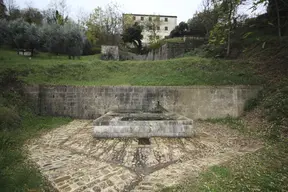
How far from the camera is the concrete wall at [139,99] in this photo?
299 inches

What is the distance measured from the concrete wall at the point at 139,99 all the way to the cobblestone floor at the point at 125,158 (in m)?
2.03

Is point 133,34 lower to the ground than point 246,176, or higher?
higher

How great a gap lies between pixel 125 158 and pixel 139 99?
4.33m

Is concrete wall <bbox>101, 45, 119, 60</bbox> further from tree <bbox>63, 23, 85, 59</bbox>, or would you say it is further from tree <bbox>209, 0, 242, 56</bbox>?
tree <bbox>209, 0, 242, 56</bbox>

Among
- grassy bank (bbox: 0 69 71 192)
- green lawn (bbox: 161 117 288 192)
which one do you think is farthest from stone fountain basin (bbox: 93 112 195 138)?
grassy bank (bbox: 0 69 71 192)

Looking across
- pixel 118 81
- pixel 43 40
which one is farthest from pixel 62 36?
pixel 118 81

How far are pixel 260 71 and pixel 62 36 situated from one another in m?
14.9

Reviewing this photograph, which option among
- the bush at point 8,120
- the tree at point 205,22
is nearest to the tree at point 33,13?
the tree at point 205,22

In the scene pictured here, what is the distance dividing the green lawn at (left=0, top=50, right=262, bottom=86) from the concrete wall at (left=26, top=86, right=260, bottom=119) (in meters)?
0.70

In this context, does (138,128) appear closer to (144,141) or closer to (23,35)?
(144,141)

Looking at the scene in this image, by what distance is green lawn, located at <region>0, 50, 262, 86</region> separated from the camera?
841cm

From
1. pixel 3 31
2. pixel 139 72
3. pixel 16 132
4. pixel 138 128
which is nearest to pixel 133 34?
pixel 139 72

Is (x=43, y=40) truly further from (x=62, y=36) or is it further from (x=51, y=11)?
(x=51, y=11)

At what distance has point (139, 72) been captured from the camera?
1016 cm
